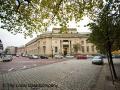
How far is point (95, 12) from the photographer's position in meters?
16.6

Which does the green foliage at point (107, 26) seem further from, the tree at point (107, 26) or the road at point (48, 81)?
the road at point (48, 81)

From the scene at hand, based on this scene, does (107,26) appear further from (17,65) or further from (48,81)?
(17,65)

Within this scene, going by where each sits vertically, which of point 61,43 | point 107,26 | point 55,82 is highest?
point 61,43

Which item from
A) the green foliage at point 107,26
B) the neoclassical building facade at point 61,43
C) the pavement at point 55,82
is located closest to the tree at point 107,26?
the green foliage at point 107,26

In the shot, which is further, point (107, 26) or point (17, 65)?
point (17, 65)

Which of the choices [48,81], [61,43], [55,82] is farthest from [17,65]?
[61,43]

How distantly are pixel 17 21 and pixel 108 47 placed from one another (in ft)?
27.9

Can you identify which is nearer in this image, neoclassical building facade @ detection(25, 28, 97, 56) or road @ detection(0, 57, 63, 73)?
road @ detection(0, 57, 63, 73)

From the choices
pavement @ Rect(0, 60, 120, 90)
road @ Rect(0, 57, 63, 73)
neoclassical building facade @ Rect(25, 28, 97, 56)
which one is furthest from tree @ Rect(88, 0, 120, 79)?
neoclassical building facade @ Rect(25, 28, 97, 56)

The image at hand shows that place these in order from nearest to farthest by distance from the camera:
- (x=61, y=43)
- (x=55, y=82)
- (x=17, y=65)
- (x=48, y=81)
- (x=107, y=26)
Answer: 1. (x=55, y=82)
2. (x=48, y=81)
3. (x=107, y=26)
4. (x=17, y=65)
5. (x=61, y=43)

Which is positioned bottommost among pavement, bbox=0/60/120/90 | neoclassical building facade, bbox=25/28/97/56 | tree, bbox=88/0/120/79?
pavement, bbox=0/60/120/90

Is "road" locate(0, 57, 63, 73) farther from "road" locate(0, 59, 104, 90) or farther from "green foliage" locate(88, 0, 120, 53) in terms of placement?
"green foliage" locate(88, 0, 120, 53)

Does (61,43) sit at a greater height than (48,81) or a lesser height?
greater

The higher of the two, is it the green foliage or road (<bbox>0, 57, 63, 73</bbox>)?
the green foliage
